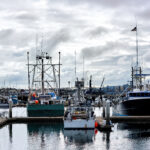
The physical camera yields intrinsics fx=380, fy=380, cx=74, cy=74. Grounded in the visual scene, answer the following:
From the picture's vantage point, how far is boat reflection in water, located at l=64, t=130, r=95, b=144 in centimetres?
4800

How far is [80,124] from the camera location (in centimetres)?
5416

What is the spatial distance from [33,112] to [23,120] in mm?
5565

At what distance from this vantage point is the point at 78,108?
58781 mm

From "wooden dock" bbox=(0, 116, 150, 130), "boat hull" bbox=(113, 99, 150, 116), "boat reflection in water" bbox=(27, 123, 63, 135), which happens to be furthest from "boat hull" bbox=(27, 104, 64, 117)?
"boat hull" bbox=(113, 99, 150, 116)

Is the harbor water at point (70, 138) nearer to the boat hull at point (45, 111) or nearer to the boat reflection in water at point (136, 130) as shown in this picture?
the boat reflection in water at point (136, 130)

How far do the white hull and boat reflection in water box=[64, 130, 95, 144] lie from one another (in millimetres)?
741

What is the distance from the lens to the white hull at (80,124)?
5412 centimetres

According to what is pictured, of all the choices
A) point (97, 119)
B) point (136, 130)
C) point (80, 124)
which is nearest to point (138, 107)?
point (97, 119)

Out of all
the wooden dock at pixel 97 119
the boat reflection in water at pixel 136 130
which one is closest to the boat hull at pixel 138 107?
the wooden dock at pixel 97 119

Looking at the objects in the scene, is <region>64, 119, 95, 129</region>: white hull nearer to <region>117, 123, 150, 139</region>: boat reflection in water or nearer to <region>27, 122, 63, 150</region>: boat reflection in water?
<region>27, 122, 63, 150</region>: boat reflection in water

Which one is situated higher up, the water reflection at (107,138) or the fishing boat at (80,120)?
the fishing boat at (80,120)

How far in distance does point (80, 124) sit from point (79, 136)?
11.2 ft

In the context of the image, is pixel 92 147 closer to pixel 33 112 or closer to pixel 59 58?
pixel 33 112

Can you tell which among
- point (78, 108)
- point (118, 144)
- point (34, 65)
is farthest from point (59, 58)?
point (118, 144)
